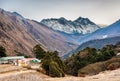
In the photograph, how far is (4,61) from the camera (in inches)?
7357

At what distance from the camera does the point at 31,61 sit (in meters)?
182

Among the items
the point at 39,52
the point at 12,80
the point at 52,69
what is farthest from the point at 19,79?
the point at 39,52

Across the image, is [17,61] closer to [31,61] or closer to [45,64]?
[31,61]

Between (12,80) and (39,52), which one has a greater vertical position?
(39,52)

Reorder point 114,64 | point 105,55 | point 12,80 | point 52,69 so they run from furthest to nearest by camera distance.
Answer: point 105,55 < point 114,64 < point 52,69 < point 12,80

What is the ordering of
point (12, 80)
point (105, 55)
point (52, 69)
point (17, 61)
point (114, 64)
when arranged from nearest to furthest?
1. point (12, 80)
2. point (52, 69)
3. point (114, 64)
4. point (17, 61)
5. point (105, 55)

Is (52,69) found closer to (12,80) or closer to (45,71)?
(45,71)

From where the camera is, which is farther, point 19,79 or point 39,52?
point 39,52

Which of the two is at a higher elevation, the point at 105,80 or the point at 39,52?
the point at 39,52

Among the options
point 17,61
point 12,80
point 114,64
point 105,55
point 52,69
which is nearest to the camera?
point 12,80

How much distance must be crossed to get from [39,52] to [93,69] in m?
41.3

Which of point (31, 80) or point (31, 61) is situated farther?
point (31, 61)

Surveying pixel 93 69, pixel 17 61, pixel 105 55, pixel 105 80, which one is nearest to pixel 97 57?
pixel 105 55

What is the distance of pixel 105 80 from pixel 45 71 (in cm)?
4730
